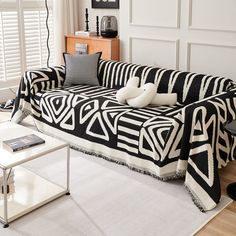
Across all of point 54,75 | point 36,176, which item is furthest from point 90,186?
point 54,75

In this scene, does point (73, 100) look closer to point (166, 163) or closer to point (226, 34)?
point (166, 163)

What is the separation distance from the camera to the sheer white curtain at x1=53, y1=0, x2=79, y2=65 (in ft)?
16.7

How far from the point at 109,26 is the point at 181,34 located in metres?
1.05

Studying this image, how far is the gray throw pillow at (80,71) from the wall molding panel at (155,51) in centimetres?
66

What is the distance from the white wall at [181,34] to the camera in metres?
3.84

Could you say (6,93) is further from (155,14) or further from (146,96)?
(146,96)

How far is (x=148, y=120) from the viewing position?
3105mm

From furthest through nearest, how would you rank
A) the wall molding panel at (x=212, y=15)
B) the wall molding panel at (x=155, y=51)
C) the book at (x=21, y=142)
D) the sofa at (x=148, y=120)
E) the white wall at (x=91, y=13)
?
the white wall at (x=91, y=13)
the wall molding panel at (x=155, y=51)
the wall molding panel at (x=212, y=15)
the sofa at (x=148, y=120)
the book at (x=21, y=142)

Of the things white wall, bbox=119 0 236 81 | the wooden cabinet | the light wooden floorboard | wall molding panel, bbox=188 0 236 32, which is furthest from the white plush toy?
the wooden cabinet

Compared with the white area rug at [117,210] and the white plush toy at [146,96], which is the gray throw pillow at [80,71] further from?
the white area rug at [117,210]

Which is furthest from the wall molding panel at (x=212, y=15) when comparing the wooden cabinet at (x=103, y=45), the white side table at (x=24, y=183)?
the white side table at (x=24, y=183)

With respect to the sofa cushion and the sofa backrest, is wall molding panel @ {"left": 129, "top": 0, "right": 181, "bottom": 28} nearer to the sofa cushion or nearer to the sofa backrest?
the sofa backrest

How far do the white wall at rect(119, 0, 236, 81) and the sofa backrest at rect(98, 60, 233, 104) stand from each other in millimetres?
474

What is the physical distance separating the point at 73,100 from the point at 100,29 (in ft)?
5.48
